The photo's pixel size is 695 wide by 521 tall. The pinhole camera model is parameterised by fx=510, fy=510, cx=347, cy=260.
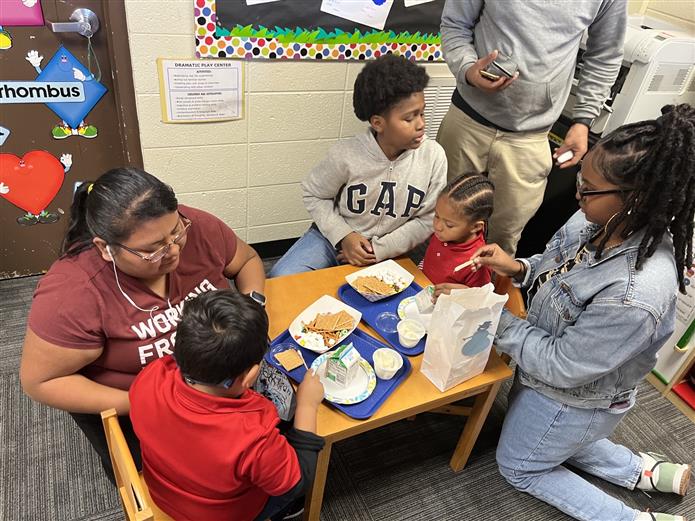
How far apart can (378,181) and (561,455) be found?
117 centimetres

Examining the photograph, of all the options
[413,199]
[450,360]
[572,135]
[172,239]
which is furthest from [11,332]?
[572,135]

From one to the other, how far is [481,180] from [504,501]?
3.86 ft

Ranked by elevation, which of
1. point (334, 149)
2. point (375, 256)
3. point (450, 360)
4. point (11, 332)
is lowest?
point (11, 332)

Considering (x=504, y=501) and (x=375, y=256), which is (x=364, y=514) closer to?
(x=504, y=501)

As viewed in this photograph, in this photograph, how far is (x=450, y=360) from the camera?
1.37m

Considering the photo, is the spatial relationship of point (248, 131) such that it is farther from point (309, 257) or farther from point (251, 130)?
point (309, 257)

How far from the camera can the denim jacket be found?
4.25ft

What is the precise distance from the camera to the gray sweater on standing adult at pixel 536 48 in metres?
1.92

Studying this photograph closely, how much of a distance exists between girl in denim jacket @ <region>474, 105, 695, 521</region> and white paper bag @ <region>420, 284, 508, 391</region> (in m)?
0.16

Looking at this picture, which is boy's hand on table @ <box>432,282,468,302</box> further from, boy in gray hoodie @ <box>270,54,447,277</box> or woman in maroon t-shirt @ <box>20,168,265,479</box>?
woman in maroon t-shirt @ <box>20,168,265,479</box>

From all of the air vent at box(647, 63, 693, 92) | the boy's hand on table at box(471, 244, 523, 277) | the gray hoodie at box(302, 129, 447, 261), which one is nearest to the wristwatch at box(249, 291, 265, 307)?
the gray hoodie at box(302, 129, 447, 261)

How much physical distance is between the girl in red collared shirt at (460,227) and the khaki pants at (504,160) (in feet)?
1.54

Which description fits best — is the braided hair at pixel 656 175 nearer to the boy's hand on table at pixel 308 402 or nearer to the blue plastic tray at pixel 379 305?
the blue plastic tray at pixel 379 305

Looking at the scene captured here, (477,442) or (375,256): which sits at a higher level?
A: (375,256)
